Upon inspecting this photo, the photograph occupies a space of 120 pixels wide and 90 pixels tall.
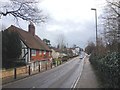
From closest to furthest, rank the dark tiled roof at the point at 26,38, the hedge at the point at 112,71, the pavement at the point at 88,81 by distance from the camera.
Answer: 1. the hedge at the point at 112,71
2. the pavement at the point at 88,81
3. the dark tiled roof at the point at 26,38

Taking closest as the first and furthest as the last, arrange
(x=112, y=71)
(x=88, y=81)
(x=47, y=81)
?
(x=112, y=71), (x=88, y=81), (x=47, y=81)

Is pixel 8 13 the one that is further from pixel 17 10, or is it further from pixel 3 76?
pixel 3 76

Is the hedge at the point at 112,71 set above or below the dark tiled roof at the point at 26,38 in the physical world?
below

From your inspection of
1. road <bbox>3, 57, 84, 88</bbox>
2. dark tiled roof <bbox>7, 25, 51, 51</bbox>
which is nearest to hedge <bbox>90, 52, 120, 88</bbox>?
road <bbox>3, 57, 84, 88</bbox>

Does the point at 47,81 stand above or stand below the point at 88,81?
below

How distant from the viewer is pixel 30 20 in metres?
25.4

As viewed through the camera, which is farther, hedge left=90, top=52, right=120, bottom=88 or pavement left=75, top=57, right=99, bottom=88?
pavement left=75, top=57, right=99, bottom=88

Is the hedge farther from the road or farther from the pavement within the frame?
the road

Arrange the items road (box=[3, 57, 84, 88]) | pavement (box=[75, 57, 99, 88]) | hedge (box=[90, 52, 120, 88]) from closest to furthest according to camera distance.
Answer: hedge (box=[90, 52, 120, 88])
pavement (box=[75, 57, 99, 88])
road (box=[3, 57, 84, 88])

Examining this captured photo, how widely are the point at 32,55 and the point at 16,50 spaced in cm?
1289

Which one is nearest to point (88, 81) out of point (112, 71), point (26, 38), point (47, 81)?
point (47, 81)

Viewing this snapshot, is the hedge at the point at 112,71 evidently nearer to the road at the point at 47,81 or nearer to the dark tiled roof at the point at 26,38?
the road at the point at 47,81

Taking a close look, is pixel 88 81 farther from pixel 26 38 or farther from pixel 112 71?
pixel 26 38

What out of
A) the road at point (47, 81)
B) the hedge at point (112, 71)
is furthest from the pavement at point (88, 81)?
the hedge at point (112, 71)
